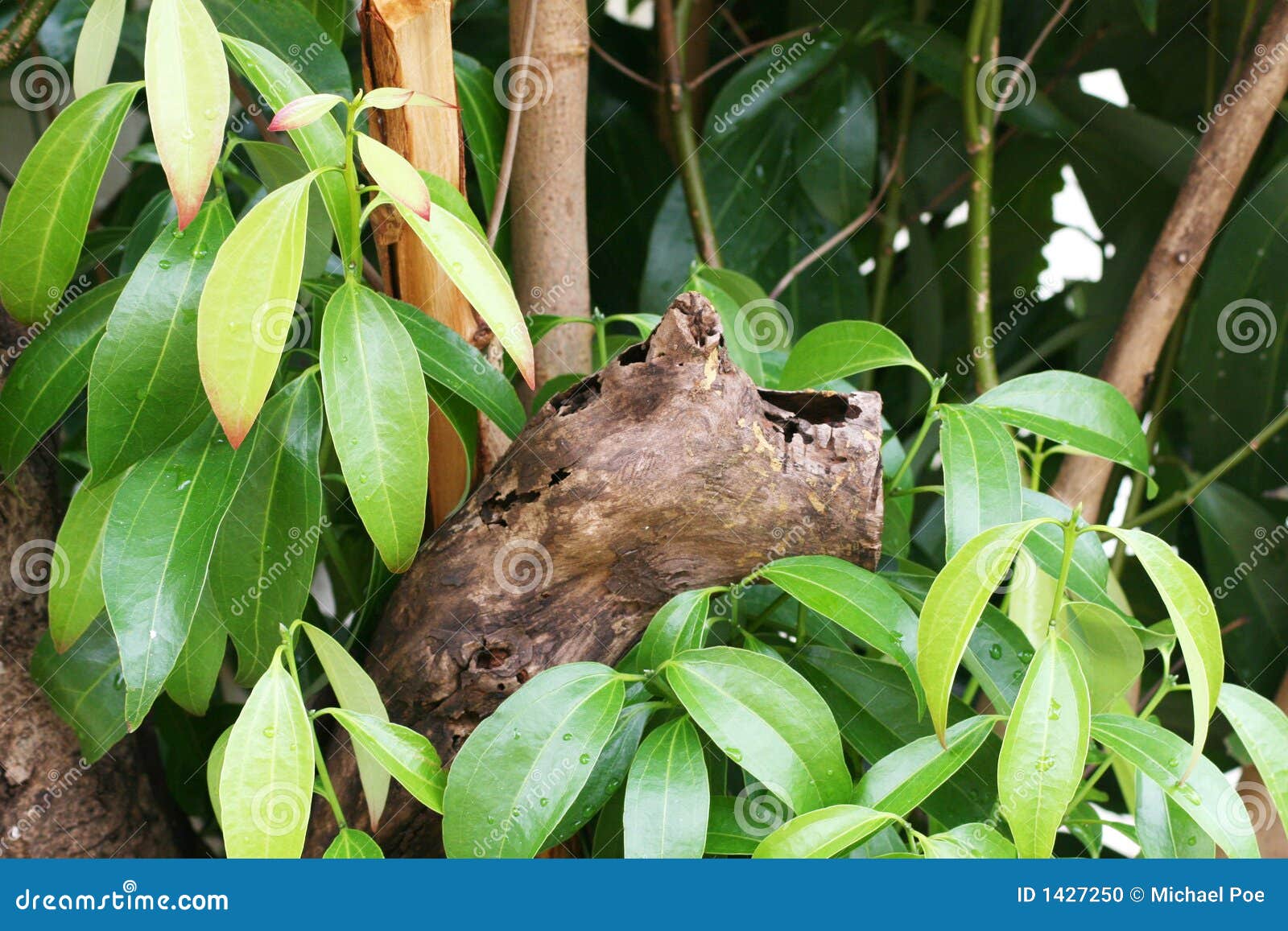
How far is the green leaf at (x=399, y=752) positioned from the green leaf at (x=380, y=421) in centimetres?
8

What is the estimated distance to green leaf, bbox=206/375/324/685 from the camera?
2.11ft

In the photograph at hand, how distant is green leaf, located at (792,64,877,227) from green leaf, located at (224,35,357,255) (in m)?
0.63

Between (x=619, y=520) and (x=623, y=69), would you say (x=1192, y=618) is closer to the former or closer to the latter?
(x=619, y=520)

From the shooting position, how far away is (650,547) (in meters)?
0.66

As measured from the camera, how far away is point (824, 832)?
0.53 metres

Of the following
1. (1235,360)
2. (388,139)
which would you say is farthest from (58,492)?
(1235,360)

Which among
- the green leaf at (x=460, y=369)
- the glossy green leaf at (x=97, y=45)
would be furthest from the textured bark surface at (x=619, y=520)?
the glossy green leaf at (x=97, y=45)

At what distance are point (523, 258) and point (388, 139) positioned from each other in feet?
0.71

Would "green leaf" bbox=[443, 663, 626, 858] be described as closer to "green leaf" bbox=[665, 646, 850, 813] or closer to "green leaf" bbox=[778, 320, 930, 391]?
"green leaf" bbox=[665, 646, 850, 813]

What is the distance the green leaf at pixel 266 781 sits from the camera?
1.71ft

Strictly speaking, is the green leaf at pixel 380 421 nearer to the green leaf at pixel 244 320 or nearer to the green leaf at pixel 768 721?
Result: the green leaf at pixel 244 320

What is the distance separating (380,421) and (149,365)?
0.14m

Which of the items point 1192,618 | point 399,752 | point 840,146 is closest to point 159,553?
point 399,752

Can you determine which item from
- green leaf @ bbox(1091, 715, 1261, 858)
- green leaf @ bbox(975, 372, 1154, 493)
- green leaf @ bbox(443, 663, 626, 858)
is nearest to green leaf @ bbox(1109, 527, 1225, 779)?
green leaf @ bbox(1091, 715, 1261, 858)
